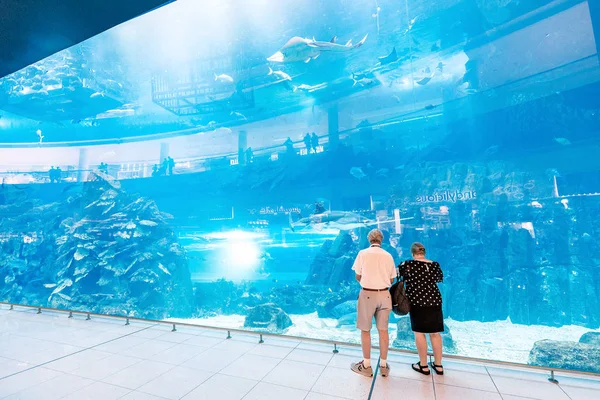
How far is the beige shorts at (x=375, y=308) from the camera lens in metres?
2.44

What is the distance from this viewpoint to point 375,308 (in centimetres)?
247

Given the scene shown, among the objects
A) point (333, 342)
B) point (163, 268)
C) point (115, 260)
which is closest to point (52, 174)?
point (115, 260)

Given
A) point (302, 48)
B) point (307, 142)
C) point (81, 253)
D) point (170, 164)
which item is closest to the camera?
point (302, 48)

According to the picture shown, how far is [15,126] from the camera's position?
69.0 feet

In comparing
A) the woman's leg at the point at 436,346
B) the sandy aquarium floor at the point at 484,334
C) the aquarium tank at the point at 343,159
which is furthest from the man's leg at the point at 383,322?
the sandy aquarium floor at the point at 484,334

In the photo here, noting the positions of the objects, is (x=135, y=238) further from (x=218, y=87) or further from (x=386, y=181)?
(x=386, y=181)

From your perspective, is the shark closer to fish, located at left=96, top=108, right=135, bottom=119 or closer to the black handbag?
the black handbag

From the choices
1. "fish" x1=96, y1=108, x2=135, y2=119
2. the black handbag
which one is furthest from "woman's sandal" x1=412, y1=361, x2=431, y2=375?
"fish" x1=96, y1=108, x2=135, y2=119

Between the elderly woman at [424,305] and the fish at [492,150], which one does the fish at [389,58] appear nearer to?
the fish at [492,150]

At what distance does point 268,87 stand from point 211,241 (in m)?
15.0

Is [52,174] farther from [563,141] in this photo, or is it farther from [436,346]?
[563,141]

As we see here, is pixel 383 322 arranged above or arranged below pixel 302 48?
below

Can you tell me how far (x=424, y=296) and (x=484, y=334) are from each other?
1301 centimetres

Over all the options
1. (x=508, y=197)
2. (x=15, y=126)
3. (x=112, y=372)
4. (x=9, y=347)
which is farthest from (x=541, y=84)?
(x=15, y=126)
